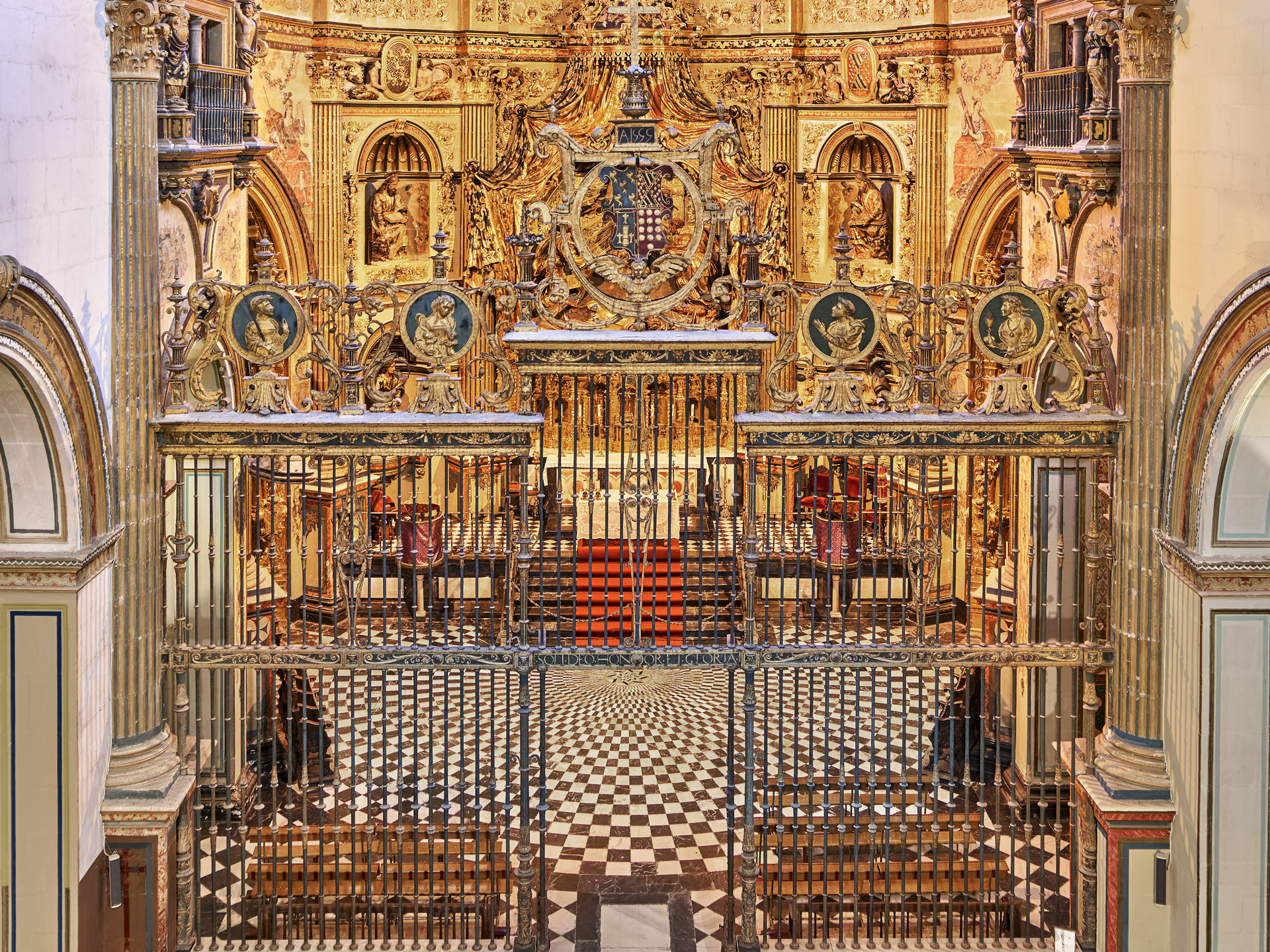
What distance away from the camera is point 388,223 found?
2348 centimetres

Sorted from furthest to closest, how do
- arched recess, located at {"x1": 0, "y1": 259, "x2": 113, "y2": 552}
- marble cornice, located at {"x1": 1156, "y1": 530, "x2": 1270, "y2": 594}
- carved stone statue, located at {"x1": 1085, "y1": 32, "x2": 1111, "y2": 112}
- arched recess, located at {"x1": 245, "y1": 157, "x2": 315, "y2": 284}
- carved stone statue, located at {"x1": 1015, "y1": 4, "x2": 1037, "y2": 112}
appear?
arched recess, located at {"x1": 245, "y1": 157, "x2": 315, "y2": 284}
carved stone statue, located at {"x1": 1015, "y1": 4, "x2": 1037, "y2": 112}
carved stone statue, located at {"x1": 1085, "y1": 32, "x2": 1111, "y2": 112}
marble cornice, located at {"x1": 1156, "y1": 530, "x2": 1270, "y2": 594}
arched recess, located at {"x1": 0, "y1": 259, "x2": 113, "y2": 552}

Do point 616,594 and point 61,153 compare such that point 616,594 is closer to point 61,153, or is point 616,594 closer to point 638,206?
point 638,206

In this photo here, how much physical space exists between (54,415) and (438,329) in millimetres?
2488

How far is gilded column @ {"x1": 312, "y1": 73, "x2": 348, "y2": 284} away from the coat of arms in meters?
12.4

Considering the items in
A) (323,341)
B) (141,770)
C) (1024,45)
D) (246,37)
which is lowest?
(141,770)

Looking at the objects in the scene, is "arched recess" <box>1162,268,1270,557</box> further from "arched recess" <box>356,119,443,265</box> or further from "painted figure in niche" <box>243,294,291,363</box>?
"arched recess" <box>356,119,443,265</box>

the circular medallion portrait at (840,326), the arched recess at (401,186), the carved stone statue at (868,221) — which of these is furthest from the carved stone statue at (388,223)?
the circular medallion portrait at (840,326)

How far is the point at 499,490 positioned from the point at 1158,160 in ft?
44.5

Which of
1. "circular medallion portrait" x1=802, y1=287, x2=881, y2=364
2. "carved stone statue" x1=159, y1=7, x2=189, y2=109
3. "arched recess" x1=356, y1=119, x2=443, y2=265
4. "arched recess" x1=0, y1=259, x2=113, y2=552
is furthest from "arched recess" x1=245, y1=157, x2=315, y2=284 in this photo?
"circular medallion portrait" x1=802, y1=287, x2=881, y2=364

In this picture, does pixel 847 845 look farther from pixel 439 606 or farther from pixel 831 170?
pixel 831 170

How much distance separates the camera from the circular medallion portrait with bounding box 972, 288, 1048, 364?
10367 millimetres

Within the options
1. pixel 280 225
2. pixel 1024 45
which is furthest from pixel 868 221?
pixel 1024 45

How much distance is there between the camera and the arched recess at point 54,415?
8.81 metres

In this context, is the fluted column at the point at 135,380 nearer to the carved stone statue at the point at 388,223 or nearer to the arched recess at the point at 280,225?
the arched recess at the point at 280,225
